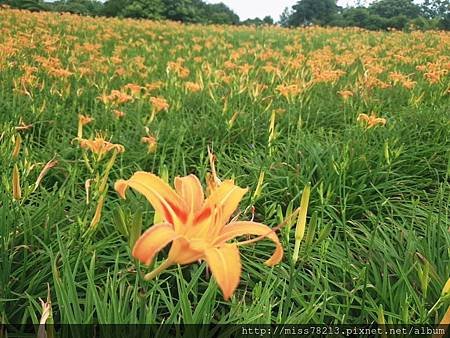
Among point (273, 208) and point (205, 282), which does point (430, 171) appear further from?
point (205, 282)

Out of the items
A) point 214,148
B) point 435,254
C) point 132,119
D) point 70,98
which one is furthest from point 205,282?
point 70,98

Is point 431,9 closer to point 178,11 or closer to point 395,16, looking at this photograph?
point 395,16

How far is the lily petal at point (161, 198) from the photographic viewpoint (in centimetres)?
75

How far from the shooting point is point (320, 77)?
307 cm

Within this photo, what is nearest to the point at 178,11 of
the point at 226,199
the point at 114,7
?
the point at 114,7

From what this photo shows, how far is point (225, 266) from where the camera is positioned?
655 mm

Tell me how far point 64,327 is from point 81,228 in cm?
40

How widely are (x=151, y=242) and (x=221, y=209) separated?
17cm

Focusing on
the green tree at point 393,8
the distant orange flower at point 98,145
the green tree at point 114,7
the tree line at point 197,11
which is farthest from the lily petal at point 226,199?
the green tree at point 393,8

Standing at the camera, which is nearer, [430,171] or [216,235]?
A: [216,235]

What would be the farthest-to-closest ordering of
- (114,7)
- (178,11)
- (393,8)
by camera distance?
(393,8), (178,11), (114,7)

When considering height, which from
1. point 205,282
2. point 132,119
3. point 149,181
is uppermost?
point 149,181

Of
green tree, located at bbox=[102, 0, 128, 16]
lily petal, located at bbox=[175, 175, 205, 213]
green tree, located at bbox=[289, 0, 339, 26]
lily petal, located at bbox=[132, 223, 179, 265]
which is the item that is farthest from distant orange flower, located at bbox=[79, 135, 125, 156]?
green tree, located at bbox=[289, 0, 339, 26]

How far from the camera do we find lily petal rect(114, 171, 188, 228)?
75 centimetres
